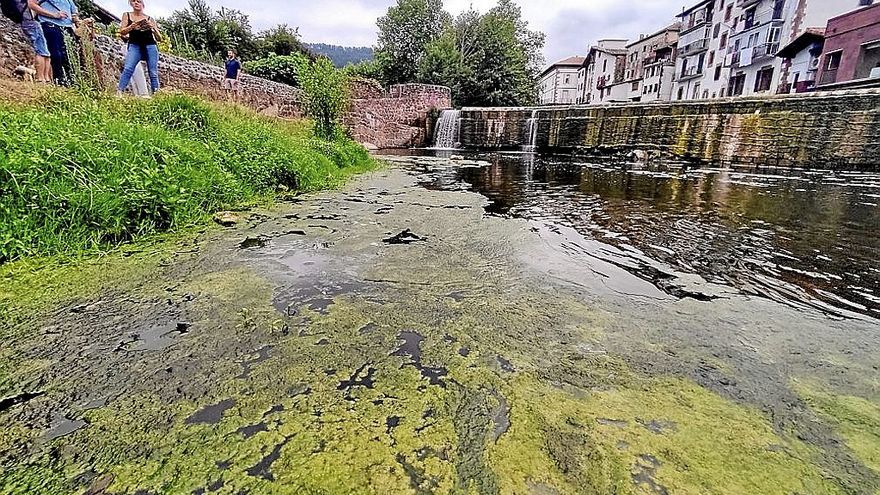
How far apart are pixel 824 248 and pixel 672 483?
2974 mm

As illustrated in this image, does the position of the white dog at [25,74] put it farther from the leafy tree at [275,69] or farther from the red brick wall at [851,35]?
the red brick wall at [851,35]

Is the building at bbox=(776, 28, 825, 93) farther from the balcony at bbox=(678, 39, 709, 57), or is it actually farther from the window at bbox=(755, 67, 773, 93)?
the balcony at bbox=(678, 39, 709, 57)

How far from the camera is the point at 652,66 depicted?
38.0 metres

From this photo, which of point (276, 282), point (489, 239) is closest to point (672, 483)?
point (276, 282)

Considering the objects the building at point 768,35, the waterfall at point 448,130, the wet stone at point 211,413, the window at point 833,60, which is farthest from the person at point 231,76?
the building at point 768,35

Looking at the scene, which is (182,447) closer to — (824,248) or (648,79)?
(824,248)

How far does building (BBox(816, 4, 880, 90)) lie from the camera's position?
1775 cm

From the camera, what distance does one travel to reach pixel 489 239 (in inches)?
118

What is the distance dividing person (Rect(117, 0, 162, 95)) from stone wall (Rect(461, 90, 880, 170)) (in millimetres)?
10345

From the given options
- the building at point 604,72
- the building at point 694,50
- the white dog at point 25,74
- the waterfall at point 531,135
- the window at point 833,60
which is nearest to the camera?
the white dog at point 25,74

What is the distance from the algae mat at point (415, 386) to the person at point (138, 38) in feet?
15.6

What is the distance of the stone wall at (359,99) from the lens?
30.8 feet

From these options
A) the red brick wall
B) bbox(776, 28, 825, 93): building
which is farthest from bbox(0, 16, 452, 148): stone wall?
bbox(776, 28, 825, 93): building

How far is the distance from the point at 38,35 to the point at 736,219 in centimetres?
772
